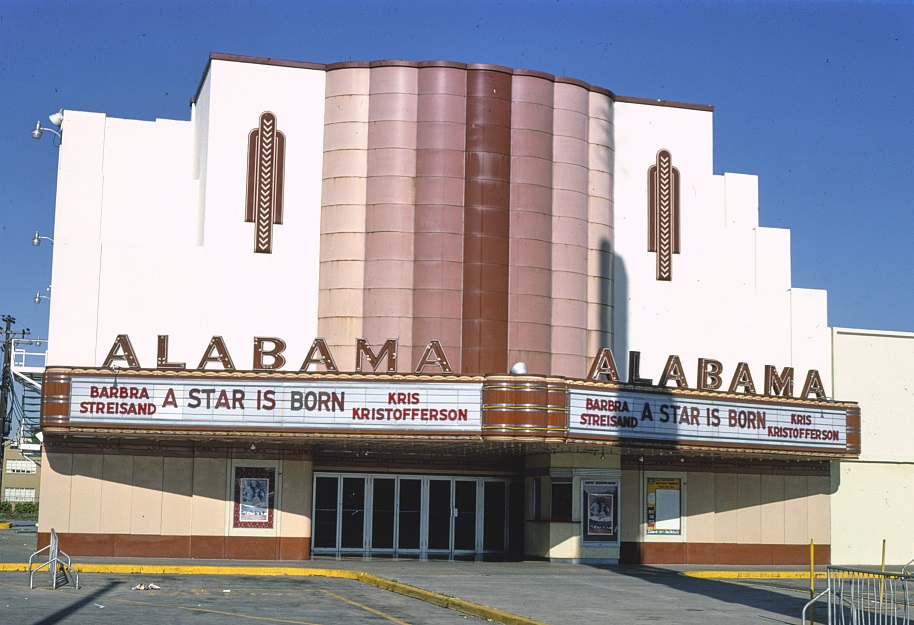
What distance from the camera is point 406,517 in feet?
119

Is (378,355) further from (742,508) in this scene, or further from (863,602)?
(863,602)

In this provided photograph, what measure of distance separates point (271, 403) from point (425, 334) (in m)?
5.27

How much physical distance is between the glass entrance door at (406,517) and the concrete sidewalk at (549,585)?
1567 mm

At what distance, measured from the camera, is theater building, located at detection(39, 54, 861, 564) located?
3103cm

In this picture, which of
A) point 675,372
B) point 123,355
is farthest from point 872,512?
point 123,355

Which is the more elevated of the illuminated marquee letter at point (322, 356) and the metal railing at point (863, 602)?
the illuminated marquee letter at point (322, 356)

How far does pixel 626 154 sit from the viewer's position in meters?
37.2

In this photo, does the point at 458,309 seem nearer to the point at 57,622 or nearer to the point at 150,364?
the point at 150,364

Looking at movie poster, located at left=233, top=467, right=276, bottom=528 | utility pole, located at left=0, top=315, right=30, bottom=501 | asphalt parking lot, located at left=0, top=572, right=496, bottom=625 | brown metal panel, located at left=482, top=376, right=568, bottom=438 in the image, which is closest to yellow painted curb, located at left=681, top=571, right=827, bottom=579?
brown metal panel, located at left=482, top=376, right=568, bottom=438

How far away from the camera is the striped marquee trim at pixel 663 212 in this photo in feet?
121

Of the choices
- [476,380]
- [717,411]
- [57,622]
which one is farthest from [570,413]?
[57,622]

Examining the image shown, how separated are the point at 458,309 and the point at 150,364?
8.51 metres

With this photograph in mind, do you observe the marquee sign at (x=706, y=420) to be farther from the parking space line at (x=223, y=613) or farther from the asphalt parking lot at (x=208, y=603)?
the parking space line at (x=223, y=613)

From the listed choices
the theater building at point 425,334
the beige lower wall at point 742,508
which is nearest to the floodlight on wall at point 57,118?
the theater building at point 425,334
